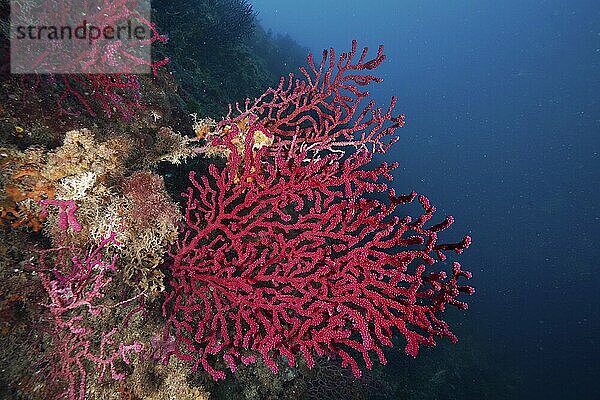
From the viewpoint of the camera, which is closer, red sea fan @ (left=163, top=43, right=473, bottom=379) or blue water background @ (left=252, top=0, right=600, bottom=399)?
red sea fan @ (left=163, top=43, right=473, bottom=379)

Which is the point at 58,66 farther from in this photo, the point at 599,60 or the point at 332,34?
the point at 332,34

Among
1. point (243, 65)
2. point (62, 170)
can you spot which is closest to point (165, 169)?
point (62, 170)

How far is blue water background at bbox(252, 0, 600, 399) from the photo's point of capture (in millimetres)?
25078

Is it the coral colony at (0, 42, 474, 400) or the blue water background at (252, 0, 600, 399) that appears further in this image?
the blue water background at (252, 0, 600, 399)

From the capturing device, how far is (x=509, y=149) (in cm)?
8050

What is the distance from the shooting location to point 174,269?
2969 mm

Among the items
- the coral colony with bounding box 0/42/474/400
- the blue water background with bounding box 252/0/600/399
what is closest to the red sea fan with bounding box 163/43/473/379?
the coral colony with bounding box 0/42/474/400

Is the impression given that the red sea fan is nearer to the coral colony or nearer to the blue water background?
the coral colony

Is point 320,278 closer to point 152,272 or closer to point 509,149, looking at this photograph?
point 152,272

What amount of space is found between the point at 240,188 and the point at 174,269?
937 millimetres

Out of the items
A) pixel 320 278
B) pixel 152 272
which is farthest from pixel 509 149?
pixel 152 272

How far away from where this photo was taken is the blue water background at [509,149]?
25078 millimetres

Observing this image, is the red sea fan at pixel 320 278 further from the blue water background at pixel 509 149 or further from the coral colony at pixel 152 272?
the blue water background at pixel 509 149

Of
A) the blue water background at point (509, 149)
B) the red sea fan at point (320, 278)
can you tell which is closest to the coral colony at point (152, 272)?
the red sea fan at point (320, 278)
